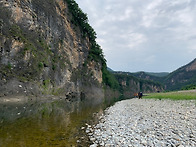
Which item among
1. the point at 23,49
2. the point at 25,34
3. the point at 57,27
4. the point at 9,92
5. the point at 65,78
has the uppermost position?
the point at 57,27

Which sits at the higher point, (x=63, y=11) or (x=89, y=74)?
(x=63, y=11)

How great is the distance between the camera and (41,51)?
122 ft

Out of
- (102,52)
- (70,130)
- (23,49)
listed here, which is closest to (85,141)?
(70,130)

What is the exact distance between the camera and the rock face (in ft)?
89.5

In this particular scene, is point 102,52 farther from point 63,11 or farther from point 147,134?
point 147,134

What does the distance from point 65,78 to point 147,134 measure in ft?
134

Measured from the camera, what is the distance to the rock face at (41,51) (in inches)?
1073

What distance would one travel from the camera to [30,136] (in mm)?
7445

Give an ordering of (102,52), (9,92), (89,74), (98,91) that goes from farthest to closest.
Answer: (102,52) → (98,91) → (89,74) → (9,92)

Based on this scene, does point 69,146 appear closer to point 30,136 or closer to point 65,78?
point 30,136

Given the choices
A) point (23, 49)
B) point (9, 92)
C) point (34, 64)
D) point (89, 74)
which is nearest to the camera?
point (9, 92)

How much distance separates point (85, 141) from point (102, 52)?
79261 millimetres

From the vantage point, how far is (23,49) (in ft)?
100

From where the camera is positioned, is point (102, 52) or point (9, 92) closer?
point (9, 92)
